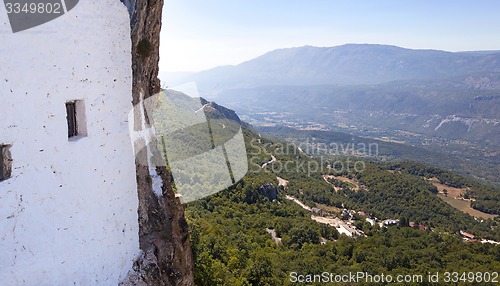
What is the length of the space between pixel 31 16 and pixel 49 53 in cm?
74

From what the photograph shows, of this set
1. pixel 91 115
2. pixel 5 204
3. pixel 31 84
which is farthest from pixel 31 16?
pixel 5 204

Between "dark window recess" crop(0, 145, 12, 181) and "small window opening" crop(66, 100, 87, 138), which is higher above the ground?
"small window opening" crop(66, 100, 87, 138)

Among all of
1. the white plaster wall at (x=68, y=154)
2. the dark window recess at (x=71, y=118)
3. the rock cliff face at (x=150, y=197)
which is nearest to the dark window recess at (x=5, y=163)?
the white plaster wall at (x=68, y=154)

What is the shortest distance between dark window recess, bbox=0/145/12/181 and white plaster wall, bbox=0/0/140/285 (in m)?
0.12

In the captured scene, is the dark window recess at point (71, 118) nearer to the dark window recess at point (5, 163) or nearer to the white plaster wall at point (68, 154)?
the white plaster wall at point (68, 154)

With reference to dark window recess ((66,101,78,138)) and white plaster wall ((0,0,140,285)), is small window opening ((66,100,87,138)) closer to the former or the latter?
dark window recess ((66,101,78,138))

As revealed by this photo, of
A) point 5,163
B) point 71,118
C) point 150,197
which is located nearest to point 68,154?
point 71,118

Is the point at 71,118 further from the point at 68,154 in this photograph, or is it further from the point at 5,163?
the point at 5,163

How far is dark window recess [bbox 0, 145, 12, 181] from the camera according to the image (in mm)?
6992

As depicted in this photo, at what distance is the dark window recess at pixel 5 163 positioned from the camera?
699 cm

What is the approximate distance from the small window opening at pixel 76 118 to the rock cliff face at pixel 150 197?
1.73 meters

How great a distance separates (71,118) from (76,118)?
0.34ft

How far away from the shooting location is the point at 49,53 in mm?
7430

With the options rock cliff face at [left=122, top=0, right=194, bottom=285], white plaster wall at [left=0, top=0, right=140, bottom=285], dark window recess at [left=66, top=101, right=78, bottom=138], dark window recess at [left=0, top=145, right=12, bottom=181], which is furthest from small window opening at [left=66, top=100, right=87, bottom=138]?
rock cliff face at [left=122, top=0, right=194, bottom=285]
